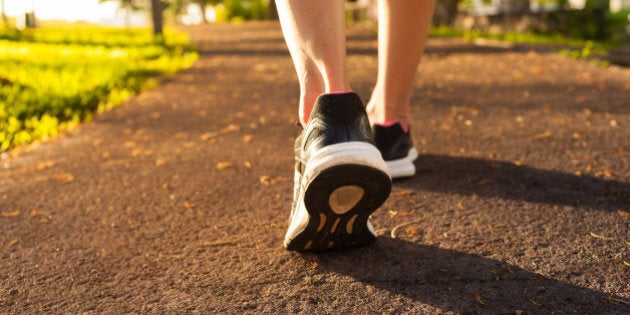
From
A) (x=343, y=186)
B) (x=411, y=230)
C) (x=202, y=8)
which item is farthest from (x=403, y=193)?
(x=202, y=8)

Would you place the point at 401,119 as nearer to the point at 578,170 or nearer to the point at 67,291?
the point at 578,170

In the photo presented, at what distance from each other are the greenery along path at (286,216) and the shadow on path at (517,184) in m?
0.01

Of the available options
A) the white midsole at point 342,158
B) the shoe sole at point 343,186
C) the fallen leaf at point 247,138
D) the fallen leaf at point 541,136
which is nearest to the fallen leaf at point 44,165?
the fallen leaf at point 247,138

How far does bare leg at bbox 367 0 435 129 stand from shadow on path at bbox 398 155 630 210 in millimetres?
277

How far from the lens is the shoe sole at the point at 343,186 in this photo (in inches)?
64.7

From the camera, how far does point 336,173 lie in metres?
1.64

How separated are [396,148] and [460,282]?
107 centimetres

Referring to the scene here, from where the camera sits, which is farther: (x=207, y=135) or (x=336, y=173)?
(x=207, y=135)

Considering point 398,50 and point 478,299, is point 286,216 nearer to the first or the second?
point 398,50

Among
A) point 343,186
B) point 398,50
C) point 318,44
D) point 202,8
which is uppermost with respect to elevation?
point 318,44

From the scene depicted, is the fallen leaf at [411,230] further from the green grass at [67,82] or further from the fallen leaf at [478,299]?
the green grass at [67,82]

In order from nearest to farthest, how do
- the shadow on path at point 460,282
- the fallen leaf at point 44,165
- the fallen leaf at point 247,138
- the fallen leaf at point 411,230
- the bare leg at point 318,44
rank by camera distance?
the shadow on path at point 460,282, the bare leg at point 318,44, the fallen leaf at point 411,230, the fallen leaf at point 44,165, the fallen leaf at point 247,138

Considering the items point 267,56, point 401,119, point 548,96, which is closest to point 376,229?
point 401,119

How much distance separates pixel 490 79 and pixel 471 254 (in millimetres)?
4094
